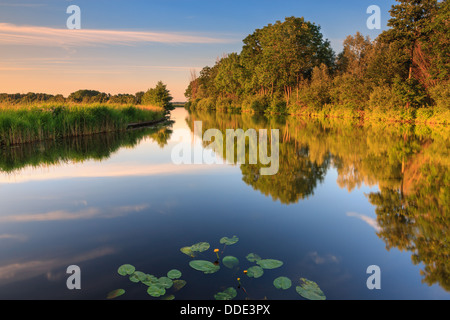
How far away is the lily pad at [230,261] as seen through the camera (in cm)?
507

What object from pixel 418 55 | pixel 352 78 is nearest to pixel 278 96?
pixel 352 78

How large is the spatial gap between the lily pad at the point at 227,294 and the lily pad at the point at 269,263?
0.83m

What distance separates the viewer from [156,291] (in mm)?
4324

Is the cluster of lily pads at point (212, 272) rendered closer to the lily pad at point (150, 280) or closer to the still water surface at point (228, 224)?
the lily pad at point (150, 280)

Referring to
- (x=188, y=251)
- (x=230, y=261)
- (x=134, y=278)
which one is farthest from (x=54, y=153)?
(x=230, y=261)

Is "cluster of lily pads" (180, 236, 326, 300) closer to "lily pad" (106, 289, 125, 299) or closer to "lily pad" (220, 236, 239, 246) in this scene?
"lily pad" (220, 236, 239, 246)

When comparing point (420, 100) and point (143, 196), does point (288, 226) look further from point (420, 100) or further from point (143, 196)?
point (420, 100)

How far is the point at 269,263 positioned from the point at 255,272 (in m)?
0.38

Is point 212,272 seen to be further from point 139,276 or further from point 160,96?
point 160,96

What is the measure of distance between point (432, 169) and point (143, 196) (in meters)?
11.4

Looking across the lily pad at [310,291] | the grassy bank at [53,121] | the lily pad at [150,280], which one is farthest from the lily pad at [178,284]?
the grassy bank at [53,121]

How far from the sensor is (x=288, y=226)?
22.4 ft

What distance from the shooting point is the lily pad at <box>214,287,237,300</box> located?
4203 millimetres
